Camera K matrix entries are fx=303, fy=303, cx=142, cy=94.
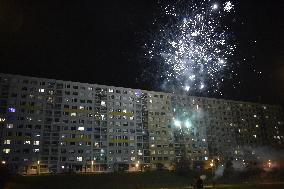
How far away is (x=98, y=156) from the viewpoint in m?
95.5

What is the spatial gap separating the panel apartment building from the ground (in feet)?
88.5

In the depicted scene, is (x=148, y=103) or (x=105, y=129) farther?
(x=148, y=103)

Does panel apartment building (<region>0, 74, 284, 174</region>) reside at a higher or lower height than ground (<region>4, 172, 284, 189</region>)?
higher

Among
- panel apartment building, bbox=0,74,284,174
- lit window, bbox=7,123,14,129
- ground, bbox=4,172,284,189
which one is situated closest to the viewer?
ground, bbox=4,172,284,189

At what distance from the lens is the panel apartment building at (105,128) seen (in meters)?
89.2

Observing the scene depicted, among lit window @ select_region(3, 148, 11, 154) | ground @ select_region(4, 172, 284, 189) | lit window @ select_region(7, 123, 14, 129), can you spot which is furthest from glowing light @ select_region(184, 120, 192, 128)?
lit window @ select_region(3, 148, 11, 154)

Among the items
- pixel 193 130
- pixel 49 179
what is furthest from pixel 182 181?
pixel 193 130

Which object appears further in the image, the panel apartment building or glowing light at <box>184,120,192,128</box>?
glowing light at <box>184,120,192,128</box>

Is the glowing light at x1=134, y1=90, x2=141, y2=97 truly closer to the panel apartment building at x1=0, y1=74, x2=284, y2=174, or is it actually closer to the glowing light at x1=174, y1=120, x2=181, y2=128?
the panel apartment building at x1=0, y1=74, x2=284, y2=174

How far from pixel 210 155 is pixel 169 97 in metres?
27.1

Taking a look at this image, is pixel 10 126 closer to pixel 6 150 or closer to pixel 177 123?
pixel 6 150

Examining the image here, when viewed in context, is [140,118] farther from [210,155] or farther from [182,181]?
[182,181]

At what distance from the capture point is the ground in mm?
54938

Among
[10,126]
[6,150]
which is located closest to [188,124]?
[10,126]
